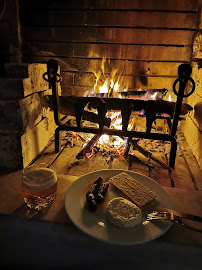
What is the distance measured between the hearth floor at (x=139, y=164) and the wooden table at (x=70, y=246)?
0.47 metres

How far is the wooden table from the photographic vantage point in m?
1.16

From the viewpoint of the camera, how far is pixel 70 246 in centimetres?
124

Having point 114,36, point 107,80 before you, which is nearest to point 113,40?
point 114,36

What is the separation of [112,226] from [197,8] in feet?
8.45

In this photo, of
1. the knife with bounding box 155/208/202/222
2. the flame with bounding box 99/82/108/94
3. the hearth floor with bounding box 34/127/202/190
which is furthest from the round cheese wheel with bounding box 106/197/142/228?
the flame with bounding box 99/82/108/94

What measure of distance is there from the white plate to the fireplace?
1348mm

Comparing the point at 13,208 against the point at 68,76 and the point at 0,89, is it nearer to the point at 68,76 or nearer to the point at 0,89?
the point at 0,89

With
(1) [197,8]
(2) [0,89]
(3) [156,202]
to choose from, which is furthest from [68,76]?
(3) [156,202]

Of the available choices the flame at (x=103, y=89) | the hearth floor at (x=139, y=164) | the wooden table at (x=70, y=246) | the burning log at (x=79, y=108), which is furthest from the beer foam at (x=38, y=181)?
the flame at (x=103, y=89)

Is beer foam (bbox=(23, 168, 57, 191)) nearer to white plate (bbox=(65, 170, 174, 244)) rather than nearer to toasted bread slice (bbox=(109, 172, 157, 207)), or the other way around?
white plate (bbox=(65, 170, 174, 244))

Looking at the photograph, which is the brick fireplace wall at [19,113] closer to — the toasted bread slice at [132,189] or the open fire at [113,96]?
the open fire at [113,96]

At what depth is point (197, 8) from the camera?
2523mm

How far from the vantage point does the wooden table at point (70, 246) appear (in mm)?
1163

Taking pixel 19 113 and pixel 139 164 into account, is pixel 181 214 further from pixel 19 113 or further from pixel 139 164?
pixel 19 113
